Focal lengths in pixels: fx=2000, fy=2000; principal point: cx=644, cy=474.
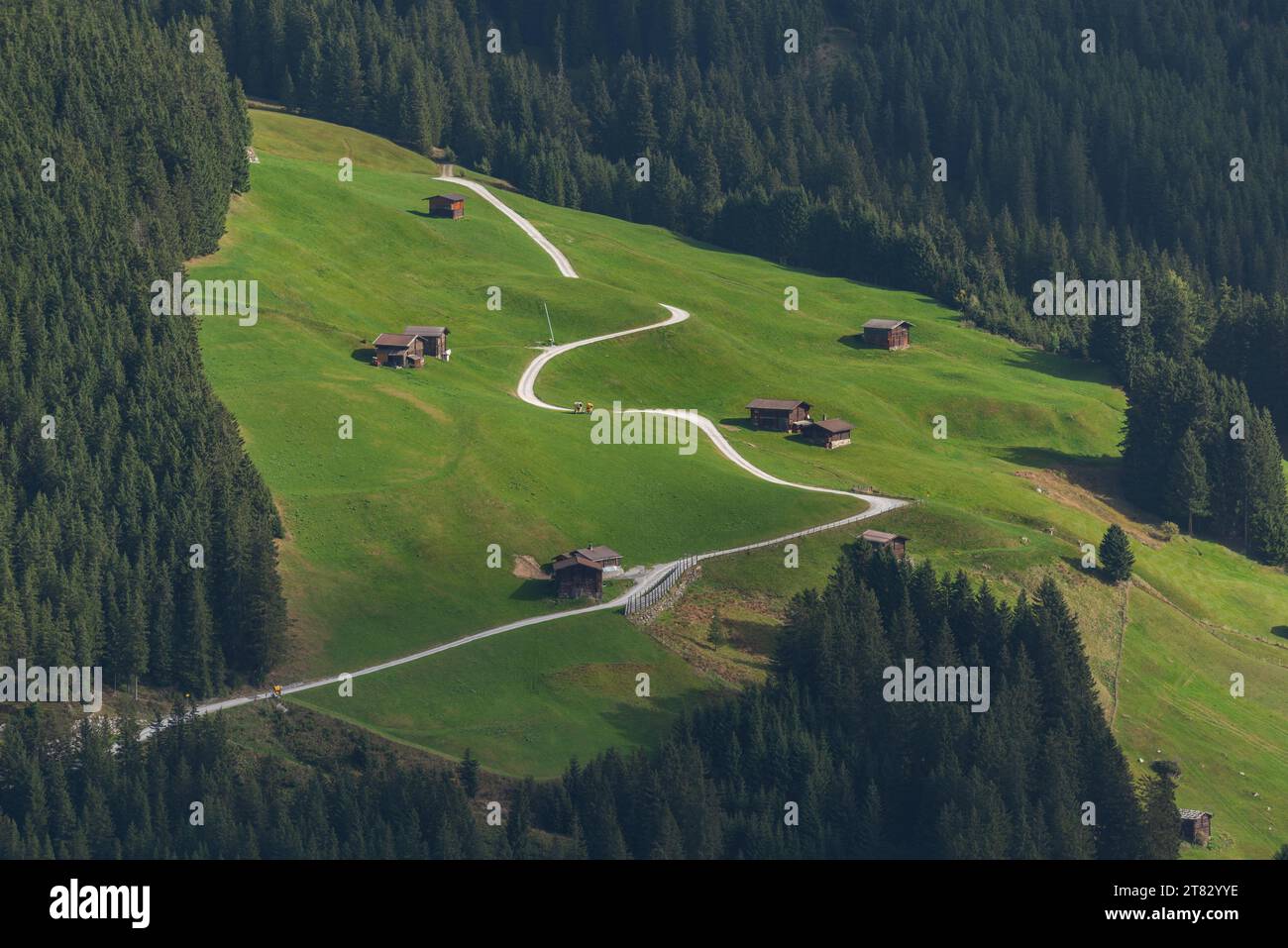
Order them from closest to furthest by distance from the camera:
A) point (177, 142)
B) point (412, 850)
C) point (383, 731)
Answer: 1. point (412, 850)
2. point (383, 731)
3. point (177, 142)

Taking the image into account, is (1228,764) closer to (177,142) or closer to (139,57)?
(177,142)

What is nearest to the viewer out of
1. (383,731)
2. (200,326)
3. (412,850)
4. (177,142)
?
(412,850)

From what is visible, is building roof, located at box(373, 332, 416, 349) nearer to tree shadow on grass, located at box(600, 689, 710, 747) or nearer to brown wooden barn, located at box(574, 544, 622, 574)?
brown wooden barn, located at box(574, 544, 622, 574)

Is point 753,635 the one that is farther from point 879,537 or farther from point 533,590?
point 533,590

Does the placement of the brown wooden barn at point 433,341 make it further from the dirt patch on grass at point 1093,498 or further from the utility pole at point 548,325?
the dirt patch on grass at point 1093,498

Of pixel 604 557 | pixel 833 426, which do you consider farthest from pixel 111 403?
pixel 833 426

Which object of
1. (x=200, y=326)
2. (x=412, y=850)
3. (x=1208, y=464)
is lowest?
(x=412, y=850)
